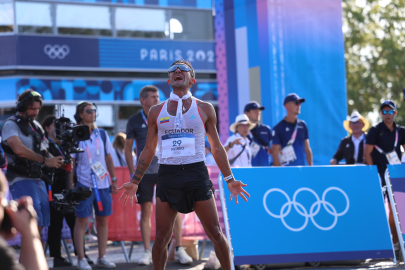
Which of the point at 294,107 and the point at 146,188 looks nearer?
the point at 146,188

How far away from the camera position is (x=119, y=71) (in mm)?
23453

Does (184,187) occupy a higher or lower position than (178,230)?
higher

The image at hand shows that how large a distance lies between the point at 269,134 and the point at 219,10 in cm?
314

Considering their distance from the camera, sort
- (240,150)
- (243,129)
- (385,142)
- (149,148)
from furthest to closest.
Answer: (243,129) → (385,142) → (240,150) → (149,148)

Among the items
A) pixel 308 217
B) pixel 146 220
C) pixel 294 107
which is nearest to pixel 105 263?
pixel 146 220

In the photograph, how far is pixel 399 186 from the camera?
8.16 metres

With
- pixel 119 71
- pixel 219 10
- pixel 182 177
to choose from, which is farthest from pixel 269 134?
pixel 119 71

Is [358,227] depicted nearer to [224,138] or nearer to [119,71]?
[224,138]

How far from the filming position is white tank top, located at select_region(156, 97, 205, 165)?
5.67m

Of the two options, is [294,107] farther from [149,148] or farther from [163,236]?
[163,236]

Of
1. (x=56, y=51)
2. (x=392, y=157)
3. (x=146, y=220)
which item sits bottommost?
(x=146, y=220)

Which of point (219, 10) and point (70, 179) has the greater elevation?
point (219, 10)

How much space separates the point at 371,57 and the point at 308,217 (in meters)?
24.0

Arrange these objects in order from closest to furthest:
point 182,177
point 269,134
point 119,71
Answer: point 182,177 → point 269,134 → point 119,71
